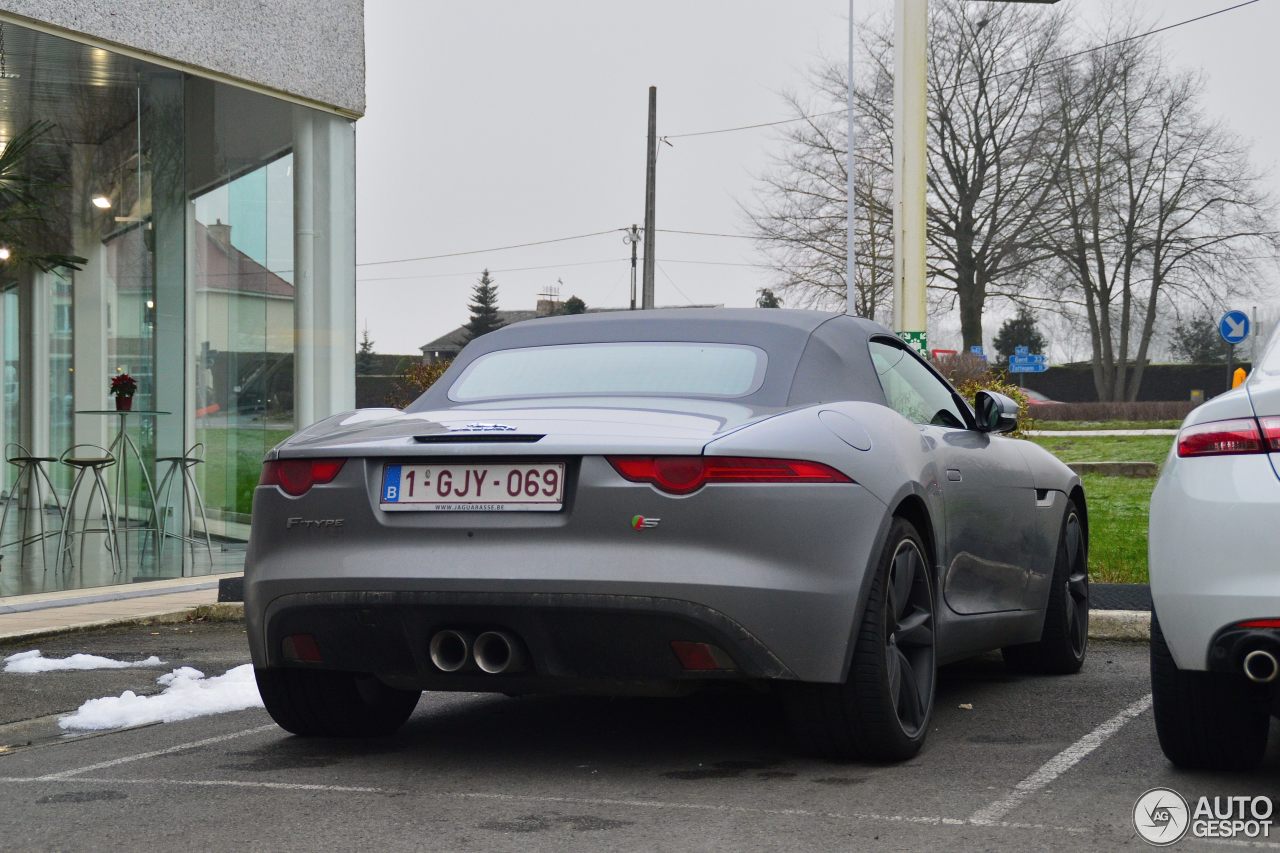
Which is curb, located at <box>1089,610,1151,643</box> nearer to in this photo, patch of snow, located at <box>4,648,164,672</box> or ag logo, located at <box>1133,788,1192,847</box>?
ag logo, located at <box>1133,788,1192,847</box>

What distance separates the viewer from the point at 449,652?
4.21 m

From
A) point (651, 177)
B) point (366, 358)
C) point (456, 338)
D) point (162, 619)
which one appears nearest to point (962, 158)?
point (651, 177)

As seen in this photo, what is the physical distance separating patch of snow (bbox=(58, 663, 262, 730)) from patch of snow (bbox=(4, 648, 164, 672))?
758 mm

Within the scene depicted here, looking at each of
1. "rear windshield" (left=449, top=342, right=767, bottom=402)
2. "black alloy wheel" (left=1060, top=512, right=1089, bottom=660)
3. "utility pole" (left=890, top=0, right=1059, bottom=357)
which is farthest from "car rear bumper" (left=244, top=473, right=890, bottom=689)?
"utility pole" (left=890, top=0, right=1059, bottom=357)

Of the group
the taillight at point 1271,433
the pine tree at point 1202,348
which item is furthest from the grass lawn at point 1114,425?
the taillight at point 1271,433

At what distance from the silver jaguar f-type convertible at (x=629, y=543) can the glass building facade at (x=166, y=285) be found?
6732 mm

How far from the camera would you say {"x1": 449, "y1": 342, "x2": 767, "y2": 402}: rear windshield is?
467cm

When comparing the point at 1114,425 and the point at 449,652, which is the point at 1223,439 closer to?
the point at 449,652

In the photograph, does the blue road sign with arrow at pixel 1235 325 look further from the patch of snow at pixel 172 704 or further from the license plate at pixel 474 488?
the license plate at pixel 474 488

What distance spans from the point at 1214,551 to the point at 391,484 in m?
2.09

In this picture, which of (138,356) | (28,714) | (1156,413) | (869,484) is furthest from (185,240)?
(1156,413)

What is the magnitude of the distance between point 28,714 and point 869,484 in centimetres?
332

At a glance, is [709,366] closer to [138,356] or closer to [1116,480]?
[138,356]

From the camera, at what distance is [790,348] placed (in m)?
4.78
